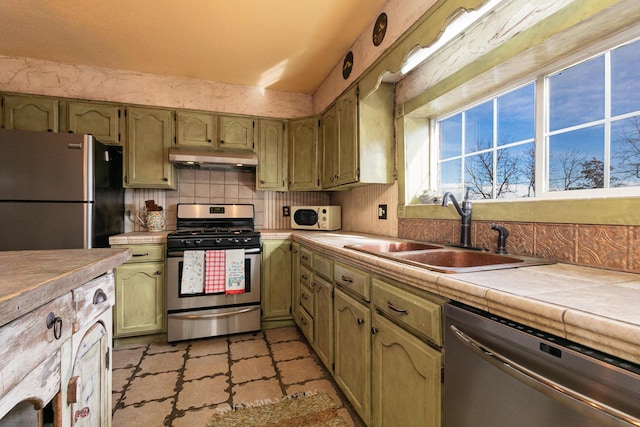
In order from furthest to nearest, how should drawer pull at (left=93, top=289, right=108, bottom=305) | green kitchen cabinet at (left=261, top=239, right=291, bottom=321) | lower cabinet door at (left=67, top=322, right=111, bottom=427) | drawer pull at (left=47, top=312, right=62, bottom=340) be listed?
green kitchen cabinet at (left=261, top=239, right=291, bottom=321) → drawer pull at (left=93, top=289, right=108, bottom=305) → lower cabinet door at (left=67, top=322, right=111, bottom=427) → drawer pull at (left=47, top=312, right=62, bottom=340)

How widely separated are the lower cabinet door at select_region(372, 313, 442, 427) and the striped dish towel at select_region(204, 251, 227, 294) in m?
1.59

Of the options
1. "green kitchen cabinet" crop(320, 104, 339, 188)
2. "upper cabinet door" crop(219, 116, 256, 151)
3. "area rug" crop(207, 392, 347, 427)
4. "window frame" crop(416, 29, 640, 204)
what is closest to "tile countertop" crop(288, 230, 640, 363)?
"window frame" crop(416, 29, 640, 204)

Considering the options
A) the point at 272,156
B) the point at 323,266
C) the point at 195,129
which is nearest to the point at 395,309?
the point at 323,266

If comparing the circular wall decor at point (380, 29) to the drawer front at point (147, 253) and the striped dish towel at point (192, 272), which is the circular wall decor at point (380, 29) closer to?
the striped dish towel at point (192, 272)

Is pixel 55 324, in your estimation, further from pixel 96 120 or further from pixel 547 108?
pixel 96 120

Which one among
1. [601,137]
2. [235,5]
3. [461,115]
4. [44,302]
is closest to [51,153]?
[235,5]

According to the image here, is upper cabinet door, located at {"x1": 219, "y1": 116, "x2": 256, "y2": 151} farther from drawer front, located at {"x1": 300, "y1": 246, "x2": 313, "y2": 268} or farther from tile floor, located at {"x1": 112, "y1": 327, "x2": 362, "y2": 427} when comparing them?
tile floor, located at {"x1": 112, "y1": 327, "x2": 362, "y2": 427}

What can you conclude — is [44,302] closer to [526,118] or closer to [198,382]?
[198,382]

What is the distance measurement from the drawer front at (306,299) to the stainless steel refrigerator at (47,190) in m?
1.60

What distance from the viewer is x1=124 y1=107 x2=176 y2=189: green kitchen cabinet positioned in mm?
2760

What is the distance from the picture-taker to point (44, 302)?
2.30 feet

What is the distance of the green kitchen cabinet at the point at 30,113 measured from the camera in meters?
2.54

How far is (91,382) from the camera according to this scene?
1.02m

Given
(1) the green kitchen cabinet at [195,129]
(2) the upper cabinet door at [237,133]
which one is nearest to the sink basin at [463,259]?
(2) the upper cabinet door at [237,133]
